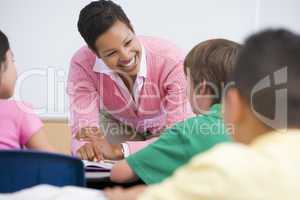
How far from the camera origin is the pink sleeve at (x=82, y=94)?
2197 mm

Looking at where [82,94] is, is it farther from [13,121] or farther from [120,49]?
[13,121]

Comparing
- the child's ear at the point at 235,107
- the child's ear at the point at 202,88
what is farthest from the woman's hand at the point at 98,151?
the child's ear at the point at 235,107

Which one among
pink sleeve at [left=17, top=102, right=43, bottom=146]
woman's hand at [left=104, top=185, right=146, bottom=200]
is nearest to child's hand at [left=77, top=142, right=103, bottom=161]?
pink sleeve at [left=17, top=102, right=43, bottom=146]

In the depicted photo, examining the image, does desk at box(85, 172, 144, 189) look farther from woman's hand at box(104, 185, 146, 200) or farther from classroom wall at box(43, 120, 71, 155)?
classroom wall at box(43, 120, 71, 155)

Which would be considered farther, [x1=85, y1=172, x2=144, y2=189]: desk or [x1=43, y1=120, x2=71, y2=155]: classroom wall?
[x1=43, y1=120, x2=71, y2=155]: classroom wall

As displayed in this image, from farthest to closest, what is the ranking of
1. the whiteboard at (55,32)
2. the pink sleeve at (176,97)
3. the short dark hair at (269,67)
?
the whiteboard at (55,32) → the pink sleeve at (176,97) → the short dark hair at (269,67)

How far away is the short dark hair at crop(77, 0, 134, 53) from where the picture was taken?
1.97 meters

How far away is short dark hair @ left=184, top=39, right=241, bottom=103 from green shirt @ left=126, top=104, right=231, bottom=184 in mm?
150

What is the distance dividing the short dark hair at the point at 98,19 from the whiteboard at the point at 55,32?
1.13 meters

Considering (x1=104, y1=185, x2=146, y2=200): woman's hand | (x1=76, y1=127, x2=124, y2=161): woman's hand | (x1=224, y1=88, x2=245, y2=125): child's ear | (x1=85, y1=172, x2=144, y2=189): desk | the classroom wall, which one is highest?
(x1=224, y1=88, x2=245, y2=125): child's ear

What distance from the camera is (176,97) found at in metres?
2.14

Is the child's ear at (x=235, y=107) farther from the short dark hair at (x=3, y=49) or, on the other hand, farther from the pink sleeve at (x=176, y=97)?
the pink sleeve at (x=176, y=97)

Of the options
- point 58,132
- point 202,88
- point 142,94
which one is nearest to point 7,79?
point 202,88

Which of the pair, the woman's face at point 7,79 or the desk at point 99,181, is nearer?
the desk at point 99,181
